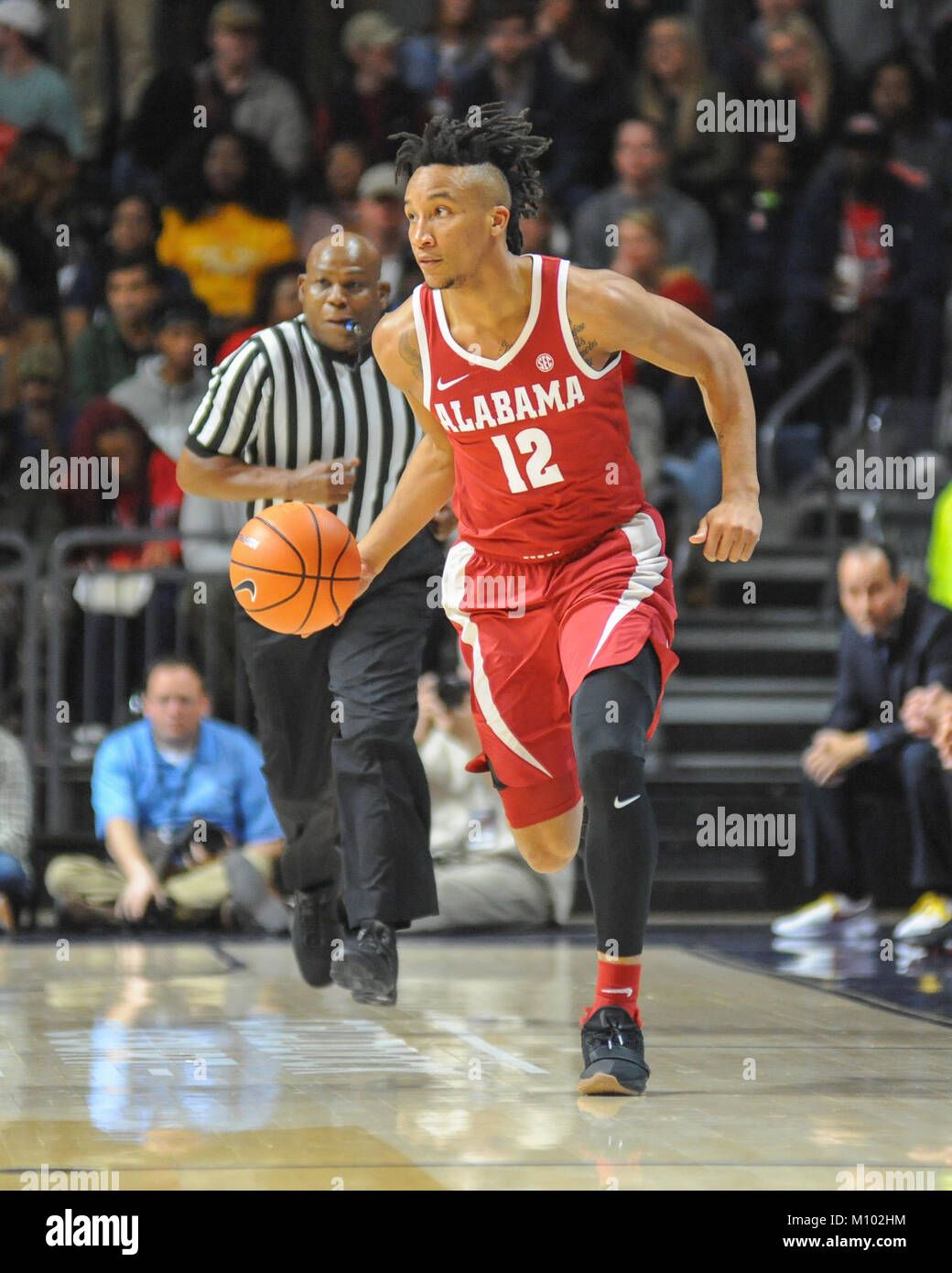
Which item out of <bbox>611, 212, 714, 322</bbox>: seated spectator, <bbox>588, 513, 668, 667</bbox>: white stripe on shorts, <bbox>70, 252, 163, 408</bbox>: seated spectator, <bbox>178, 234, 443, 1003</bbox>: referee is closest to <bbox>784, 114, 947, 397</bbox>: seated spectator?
<bbox>611, 212, 714, 322</bbox>: seated spectator

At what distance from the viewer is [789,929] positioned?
837 cm

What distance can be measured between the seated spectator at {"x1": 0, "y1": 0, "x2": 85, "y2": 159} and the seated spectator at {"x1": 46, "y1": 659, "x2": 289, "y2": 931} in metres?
4.57

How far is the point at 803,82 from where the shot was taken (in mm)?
11891

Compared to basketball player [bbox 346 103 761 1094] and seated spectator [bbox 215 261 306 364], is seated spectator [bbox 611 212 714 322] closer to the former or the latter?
seated spectator [bbox 215 261 306 364]

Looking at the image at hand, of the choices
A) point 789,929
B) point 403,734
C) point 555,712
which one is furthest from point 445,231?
point 789,929

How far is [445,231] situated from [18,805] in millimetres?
4604

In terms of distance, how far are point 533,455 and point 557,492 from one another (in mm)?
104

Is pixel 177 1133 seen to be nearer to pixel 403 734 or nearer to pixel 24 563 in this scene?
pixel 403 734

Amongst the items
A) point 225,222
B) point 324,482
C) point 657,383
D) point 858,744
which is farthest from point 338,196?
point 324,482

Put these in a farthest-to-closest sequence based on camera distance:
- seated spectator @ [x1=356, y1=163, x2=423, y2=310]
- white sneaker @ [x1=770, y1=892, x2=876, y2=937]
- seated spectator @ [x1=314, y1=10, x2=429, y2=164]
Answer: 1. seated spectator @ [x1=314, y1=10, x2=429, y2=164]
2. seated spectator @ [x1=356, y1=163, x2=423, y2=310]
3. white sneaker @ [x1=770, y1=892, x2=876, y2=937]

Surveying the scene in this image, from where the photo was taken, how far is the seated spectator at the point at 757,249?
37.1 ft

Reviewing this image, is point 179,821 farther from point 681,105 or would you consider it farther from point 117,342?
point 681,105

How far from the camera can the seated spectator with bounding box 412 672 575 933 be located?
855cm

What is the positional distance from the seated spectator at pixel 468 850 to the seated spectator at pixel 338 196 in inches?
135
